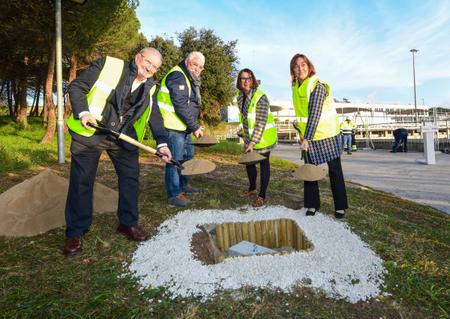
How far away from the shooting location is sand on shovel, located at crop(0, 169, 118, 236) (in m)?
2.92

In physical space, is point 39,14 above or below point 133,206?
above

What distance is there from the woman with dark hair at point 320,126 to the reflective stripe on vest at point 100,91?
1.80 metres

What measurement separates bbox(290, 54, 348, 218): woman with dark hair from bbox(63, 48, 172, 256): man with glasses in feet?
4.98

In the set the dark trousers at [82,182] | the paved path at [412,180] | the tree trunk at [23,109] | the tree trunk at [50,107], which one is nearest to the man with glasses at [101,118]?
the dark trousers at [82,182]

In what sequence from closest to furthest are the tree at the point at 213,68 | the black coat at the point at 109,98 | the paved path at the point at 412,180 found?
the black coat at the point at 109,98, the paved path at the point at 412,180, the tree at the point at 213,68

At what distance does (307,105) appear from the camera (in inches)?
132

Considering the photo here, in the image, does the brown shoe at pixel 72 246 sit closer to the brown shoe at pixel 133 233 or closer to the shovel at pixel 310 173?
the brown shoe at pixel 133 233

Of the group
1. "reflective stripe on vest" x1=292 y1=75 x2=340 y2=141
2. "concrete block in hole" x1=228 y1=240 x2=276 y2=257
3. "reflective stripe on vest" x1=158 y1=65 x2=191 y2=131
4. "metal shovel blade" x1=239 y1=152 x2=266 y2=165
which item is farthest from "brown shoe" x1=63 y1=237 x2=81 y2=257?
"reflective stripe on vest" x1=292 y1=75 x2=340 y2=141

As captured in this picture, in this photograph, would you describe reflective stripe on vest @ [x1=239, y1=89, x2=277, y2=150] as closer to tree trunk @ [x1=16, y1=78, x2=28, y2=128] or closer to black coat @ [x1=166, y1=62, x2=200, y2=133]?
black coat @ [x1=166, y1=62, x2=200, y2=133]

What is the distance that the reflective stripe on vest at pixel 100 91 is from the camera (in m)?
2.47

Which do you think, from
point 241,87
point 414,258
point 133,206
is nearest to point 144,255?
point 133,206

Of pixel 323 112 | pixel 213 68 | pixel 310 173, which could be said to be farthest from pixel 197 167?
pixel 213 68

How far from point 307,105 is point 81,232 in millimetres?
2413

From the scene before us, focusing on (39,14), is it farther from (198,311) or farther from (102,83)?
(198,311)
